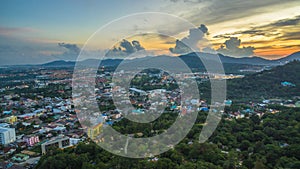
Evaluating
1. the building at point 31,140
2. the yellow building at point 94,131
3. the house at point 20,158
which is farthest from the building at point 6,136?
the yellow building at point 94,131

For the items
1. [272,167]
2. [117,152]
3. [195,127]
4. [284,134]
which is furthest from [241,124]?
[117,152]

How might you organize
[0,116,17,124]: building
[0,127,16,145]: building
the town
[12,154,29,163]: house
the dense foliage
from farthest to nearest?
[0,116,17,124]: building
[0,127,16,145]: building
the town
[12,154,29,163]: house
the dense foliage

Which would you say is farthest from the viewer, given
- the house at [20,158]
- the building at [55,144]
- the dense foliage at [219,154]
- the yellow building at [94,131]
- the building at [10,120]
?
the building at [10,120]

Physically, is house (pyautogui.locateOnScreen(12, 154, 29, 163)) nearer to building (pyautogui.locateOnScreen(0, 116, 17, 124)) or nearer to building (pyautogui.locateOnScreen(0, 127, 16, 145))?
building (pyautogui.locateOnScreen(0, 127, 16, 145))

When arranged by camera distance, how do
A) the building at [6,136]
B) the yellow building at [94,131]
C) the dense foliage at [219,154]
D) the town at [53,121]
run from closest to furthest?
the dense foliage at [219,154], the town at [53,121], the yellow building at [94,131], the building at [6,136]

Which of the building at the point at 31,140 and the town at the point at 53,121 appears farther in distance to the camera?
the building at the point at 31,140

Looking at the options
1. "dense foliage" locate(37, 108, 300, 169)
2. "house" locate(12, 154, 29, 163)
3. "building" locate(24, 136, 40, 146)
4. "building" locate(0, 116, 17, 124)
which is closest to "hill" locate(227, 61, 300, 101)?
"dense foliage" locate(37, 108, 300, 169)

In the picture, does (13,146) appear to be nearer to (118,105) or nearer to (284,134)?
(118,105)

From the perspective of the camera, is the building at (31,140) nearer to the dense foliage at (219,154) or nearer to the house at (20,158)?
the house at (20,158)

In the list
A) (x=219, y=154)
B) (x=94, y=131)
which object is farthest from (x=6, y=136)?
(x=219, y=154)
